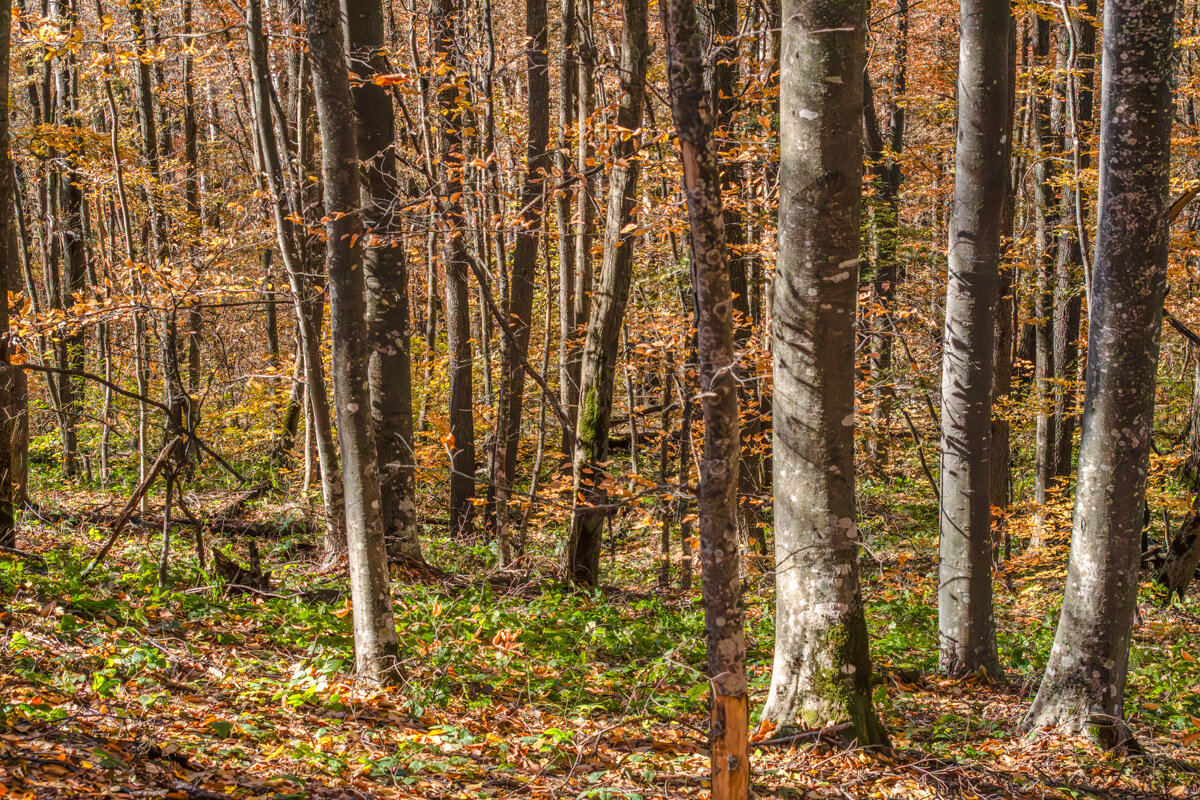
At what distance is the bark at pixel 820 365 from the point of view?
4133 millimetres

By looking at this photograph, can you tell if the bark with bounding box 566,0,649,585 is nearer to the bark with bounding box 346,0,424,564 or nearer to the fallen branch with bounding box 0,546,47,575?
the bark with bounding box 346,0,424,564

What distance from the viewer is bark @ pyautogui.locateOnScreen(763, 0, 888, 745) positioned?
4.13 m

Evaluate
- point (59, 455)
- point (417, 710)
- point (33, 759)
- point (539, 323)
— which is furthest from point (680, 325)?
point (59, 455)

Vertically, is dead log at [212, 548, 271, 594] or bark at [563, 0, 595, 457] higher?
bark at [563, 0, 595, 457]

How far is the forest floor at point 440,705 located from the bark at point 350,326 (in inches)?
19.0

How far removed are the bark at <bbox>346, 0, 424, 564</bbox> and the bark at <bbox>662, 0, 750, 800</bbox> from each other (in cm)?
424

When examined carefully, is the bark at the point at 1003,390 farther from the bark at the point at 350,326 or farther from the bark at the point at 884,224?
the bark at the point at 350,326

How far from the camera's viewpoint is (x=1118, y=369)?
4.83 meters

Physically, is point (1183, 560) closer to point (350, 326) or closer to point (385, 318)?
point (385, 318)

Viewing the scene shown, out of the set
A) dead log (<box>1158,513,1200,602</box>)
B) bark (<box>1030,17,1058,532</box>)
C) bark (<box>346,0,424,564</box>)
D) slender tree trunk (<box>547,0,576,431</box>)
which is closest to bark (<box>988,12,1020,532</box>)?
bark (<box>1030,17,1058,532</box>)

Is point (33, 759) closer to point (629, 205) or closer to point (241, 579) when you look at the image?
point (241, 579)

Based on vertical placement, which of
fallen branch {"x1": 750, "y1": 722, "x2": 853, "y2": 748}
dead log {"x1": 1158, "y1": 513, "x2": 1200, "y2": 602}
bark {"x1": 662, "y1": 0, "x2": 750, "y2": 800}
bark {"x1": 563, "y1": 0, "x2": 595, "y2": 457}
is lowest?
dead log {"x1": 1158, "y1": 513, "x2": 1200, "y2": 602}

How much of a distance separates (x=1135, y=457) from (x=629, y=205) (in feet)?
15.5

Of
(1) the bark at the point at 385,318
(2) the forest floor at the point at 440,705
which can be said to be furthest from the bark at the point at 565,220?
(2) the forest floor at the point at 440,705
